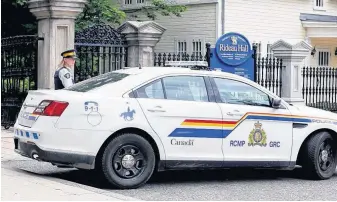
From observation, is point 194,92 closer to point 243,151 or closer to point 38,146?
point 243,151

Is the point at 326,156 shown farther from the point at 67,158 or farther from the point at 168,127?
the point at 67,158

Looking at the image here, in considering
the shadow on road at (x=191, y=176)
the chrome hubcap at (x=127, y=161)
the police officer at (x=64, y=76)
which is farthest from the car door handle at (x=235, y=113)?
the police officer at (x=64, y=76)

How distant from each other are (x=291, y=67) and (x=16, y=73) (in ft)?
24.4

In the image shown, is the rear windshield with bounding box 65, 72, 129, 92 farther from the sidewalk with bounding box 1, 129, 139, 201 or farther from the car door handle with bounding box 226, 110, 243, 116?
the car door handle with bounding box 226, 110, 243, 116

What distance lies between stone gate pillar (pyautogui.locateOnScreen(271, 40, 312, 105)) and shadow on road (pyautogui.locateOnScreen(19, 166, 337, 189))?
8.12 metres

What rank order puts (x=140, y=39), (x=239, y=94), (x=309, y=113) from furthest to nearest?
(x=140, y=39)
(x=309, y=113)
(x=239, y=94)

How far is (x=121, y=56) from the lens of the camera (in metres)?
16.0

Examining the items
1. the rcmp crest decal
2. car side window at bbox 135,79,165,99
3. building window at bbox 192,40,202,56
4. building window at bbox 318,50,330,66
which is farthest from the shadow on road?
building window at bbox 318,50,330,66

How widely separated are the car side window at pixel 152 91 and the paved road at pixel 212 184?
3.83 feet

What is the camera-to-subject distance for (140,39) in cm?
1563

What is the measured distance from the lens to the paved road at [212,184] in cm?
867

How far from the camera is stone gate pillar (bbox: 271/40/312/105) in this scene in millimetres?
18812

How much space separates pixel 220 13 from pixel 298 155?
15.0 metres

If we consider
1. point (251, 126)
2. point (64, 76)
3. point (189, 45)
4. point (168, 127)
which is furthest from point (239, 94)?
point (189, 45)
